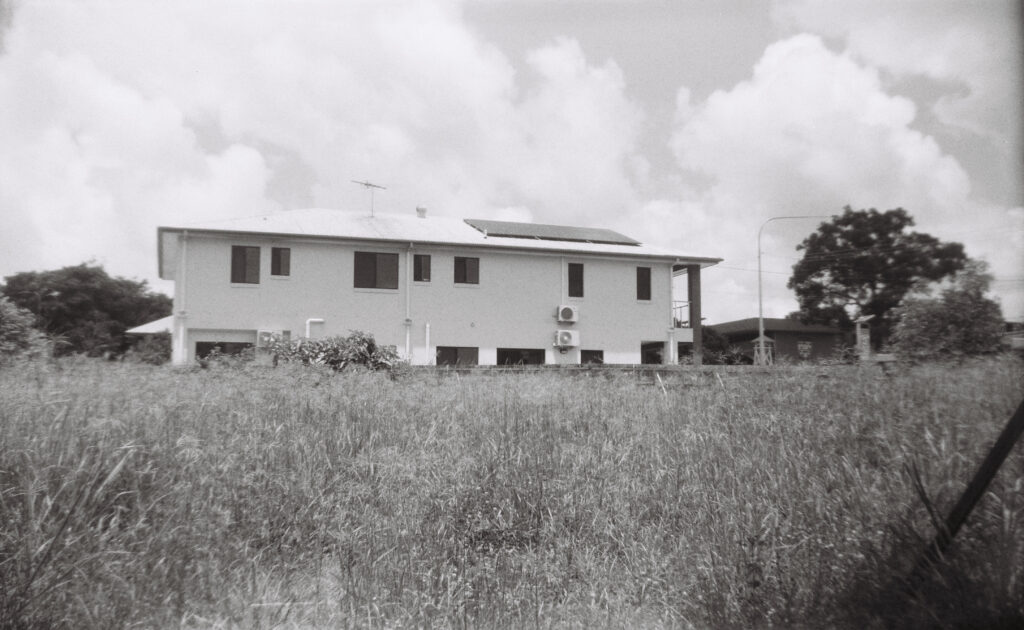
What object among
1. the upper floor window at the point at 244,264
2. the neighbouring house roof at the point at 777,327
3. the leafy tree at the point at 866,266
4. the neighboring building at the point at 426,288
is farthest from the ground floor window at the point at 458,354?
the leafy tree at the point at 866,266

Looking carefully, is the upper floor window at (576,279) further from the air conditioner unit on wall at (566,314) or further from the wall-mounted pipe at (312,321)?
the wall-mounted pipe at (312,321)

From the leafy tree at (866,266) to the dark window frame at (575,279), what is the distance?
19.3 m

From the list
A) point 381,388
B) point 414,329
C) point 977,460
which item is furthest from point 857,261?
point 414,329

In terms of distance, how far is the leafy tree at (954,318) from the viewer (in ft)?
6.30

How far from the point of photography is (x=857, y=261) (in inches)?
93.0

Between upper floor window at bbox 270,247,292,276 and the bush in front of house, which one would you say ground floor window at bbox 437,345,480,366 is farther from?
the bush in front of house

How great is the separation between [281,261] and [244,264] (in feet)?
3.55

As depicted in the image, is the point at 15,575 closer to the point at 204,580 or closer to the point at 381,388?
the point at 204,580

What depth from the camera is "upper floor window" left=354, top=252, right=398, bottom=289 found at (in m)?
20.2

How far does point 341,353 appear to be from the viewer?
13094 mm

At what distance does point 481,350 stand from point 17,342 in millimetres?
13411

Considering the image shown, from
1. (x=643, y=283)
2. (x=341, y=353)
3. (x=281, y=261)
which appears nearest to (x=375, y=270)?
(x=281, y=261)

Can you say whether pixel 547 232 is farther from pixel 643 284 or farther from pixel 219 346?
pixel 219 346

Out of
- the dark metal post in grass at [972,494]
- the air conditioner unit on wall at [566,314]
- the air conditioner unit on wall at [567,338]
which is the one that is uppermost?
the air conditioner unit on wall at [566,314]
